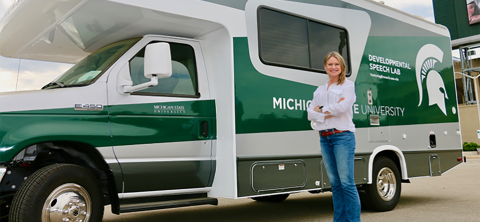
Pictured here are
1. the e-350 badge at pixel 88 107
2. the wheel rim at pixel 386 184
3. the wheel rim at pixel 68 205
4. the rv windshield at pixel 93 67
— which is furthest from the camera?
the wheel rim at pixel 386 184

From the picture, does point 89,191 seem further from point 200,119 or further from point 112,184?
point 200,119

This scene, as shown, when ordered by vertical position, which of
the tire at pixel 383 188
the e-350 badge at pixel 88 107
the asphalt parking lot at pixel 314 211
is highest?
the e-350 badge at pixel 88 107

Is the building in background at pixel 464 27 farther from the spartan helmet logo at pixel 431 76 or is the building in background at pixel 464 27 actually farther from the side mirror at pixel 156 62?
the side mirror at pixel 156 62

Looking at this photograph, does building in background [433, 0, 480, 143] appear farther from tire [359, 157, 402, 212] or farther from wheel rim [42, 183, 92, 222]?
wheel rim [42, 183, 92, 222]

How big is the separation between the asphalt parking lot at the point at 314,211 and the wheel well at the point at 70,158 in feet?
7.56

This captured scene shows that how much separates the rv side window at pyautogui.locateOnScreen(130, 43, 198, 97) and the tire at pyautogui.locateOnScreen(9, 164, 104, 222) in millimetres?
1028

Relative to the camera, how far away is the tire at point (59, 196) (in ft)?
11.3

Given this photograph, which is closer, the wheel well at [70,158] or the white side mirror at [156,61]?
the wheel well at [70,158]

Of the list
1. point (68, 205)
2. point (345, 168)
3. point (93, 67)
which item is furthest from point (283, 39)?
point (68, 205)

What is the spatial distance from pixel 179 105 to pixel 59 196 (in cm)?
150

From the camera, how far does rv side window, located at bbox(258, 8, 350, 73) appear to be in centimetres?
515

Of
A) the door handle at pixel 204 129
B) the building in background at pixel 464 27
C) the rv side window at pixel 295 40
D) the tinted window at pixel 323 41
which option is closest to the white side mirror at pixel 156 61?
the door handle at pixel 204 129

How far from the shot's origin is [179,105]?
452cm

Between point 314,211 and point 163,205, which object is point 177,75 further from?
point 314,211
